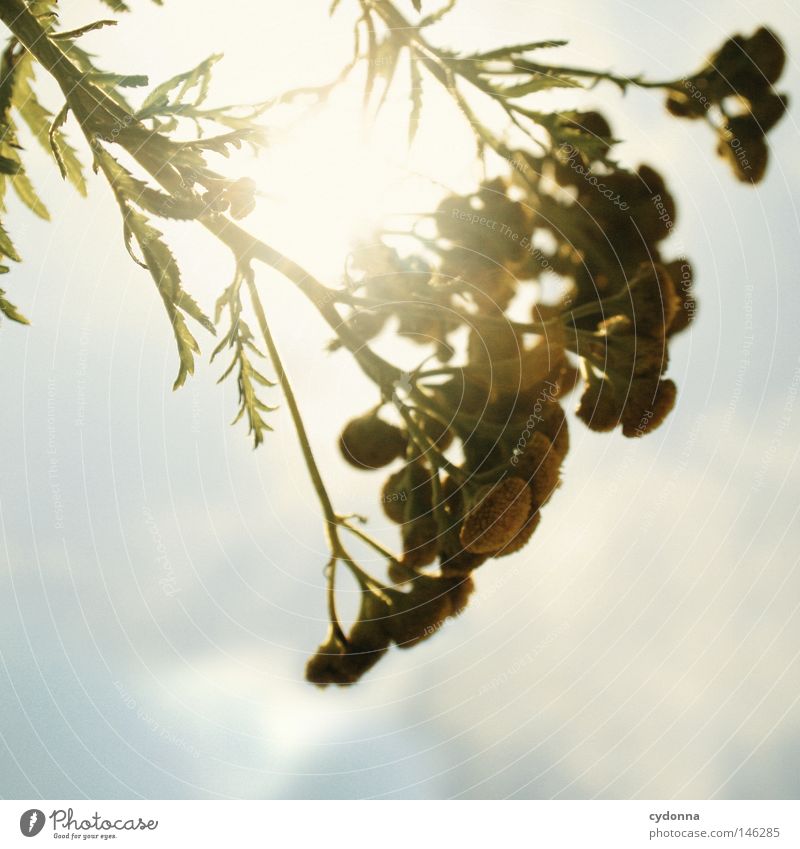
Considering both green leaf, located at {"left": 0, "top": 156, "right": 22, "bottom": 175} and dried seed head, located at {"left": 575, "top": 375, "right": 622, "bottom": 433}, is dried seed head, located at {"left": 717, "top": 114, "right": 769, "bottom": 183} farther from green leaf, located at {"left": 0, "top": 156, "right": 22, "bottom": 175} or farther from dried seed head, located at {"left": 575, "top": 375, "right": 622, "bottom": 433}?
green leaf, located at {"left": 0, "top": 156, "right": 22, "bottom": 175}

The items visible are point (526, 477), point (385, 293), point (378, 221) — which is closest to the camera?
point (526, 477)

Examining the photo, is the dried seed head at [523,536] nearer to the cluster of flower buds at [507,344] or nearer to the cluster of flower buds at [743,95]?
the cluster of flower buds at [507,344]

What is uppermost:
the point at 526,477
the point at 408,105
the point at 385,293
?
the point at 408,105

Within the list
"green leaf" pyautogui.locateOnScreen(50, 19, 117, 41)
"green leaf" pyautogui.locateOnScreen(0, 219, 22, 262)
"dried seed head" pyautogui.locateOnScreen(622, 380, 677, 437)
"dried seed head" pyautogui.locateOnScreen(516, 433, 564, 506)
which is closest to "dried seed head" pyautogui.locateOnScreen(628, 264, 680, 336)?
"dried seed head" pyautogui.locateOnScreen(622, 380, 677, 437)

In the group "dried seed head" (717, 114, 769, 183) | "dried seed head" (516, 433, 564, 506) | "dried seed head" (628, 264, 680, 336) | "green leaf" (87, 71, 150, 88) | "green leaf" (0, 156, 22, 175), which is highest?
"green leaf" (87, 71, 150, 88)

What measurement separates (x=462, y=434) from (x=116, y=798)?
165 centimetres

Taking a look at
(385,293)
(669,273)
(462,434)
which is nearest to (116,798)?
(462,434)

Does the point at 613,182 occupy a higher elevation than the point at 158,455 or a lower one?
higher

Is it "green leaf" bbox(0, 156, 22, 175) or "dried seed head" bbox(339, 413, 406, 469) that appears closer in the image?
"green leaf" bbox(0, 156, 22, 175)

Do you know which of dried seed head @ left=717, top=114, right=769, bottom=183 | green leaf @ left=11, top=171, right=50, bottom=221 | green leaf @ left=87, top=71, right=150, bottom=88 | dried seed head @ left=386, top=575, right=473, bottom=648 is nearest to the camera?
green leaf @ left=87, top=71, right=150, bottom=88

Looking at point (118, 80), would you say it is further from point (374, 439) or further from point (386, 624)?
point (386, 624)

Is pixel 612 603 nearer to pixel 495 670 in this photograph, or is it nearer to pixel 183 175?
pixel 495 670

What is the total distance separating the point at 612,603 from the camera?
246 centimetres

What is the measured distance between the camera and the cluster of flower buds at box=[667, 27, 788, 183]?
1765 mm
